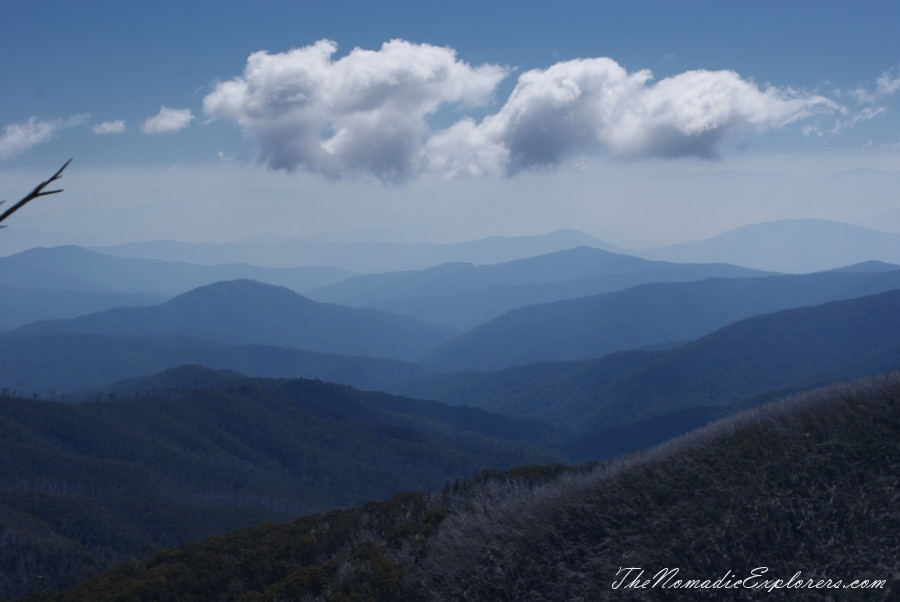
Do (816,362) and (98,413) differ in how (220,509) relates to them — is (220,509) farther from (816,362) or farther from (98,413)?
(816,362)

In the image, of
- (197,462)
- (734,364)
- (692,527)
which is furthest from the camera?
(734,364)

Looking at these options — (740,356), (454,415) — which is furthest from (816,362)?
(454,415)

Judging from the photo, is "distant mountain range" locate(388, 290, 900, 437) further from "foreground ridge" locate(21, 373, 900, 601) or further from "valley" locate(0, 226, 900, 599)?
"foreground ridge" locate(21, 373, 900, 601)

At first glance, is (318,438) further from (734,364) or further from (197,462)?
(734,364)

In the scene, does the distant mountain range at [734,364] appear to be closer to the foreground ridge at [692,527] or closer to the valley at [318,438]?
the valley at [318,438]

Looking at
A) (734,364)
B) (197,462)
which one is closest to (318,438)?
(197,462)

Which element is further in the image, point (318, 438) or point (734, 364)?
point (734, 364)

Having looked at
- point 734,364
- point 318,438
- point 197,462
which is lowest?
point 734,364

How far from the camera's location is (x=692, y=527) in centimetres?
870

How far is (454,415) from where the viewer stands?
166 metres

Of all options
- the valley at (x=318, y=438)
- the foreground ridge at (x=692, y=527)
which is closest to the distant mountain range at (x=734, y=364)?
the valley at (x=318, y=438)

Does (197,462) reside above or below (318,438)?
above

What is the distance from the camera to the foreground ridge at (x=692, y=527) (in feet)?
25.6

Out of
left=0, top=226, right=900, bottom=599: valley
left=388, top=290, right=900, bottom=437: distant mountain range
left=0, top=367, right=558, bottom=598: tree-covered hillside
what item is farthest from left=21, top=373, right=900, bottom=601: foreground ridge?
left=388, top=290, right=900, bottom=437: distant mountain range
